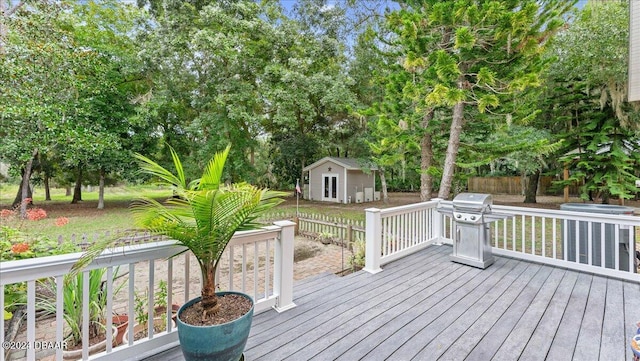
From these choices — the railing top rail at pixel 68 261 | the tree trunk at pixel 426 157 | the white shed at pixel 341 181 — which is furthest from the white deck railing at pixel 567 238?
the white shed at pixel 341 181

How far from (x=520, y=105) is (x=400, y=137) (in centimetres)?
237

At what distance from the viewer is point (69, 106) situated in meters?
8.74

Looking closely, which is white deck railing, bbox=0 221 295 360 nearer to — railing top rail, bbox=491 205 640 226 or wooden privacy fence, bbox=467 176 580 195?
railing top rail, bbox=491 205 640 226

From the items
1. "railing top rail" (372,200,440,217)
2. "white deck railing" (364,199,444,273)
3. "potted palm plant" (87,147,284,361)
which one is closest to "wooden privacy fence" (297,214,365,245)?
"white deck railing" (364,199,444,273)

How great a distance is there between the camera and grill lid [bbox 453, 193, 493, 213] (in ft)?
11.8

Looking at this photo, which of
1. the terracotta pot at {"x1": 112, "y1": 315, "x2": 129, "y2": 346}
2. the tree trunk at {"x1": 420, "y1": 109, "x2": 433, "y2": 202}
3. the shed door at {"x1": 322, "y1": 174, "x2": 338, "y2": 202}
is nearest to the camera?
the terracotta pot at {"x1": 112, "y1": 315, "x2": 129, "y2": 346}

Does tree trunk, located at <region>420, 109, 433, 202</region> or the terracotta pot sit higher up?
tree trunk, located at <region>420, 109, 433, 202</region>

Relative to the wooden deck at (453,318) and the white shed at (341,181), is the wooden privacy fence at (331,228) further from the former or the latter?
the white shed at (341,181)

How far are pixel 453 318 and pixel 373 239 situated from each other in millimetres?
1319

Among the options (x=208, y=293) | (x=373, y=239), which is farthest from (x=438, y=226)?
(x=208, y=293)

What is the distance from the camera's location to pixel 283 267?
262 cm

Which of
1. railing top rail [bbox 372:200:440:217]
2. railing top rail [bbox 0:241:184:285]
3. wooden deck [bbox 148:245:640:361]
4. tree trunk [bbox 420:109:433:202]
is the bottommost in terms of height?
wooden deck [bbox 148:245:640:361]

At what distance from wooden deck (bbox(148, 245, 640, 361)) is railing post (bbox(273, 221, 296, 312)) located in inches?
4.4

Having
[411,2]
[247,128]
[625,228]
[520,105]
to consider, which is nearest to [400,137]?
[520,105]
